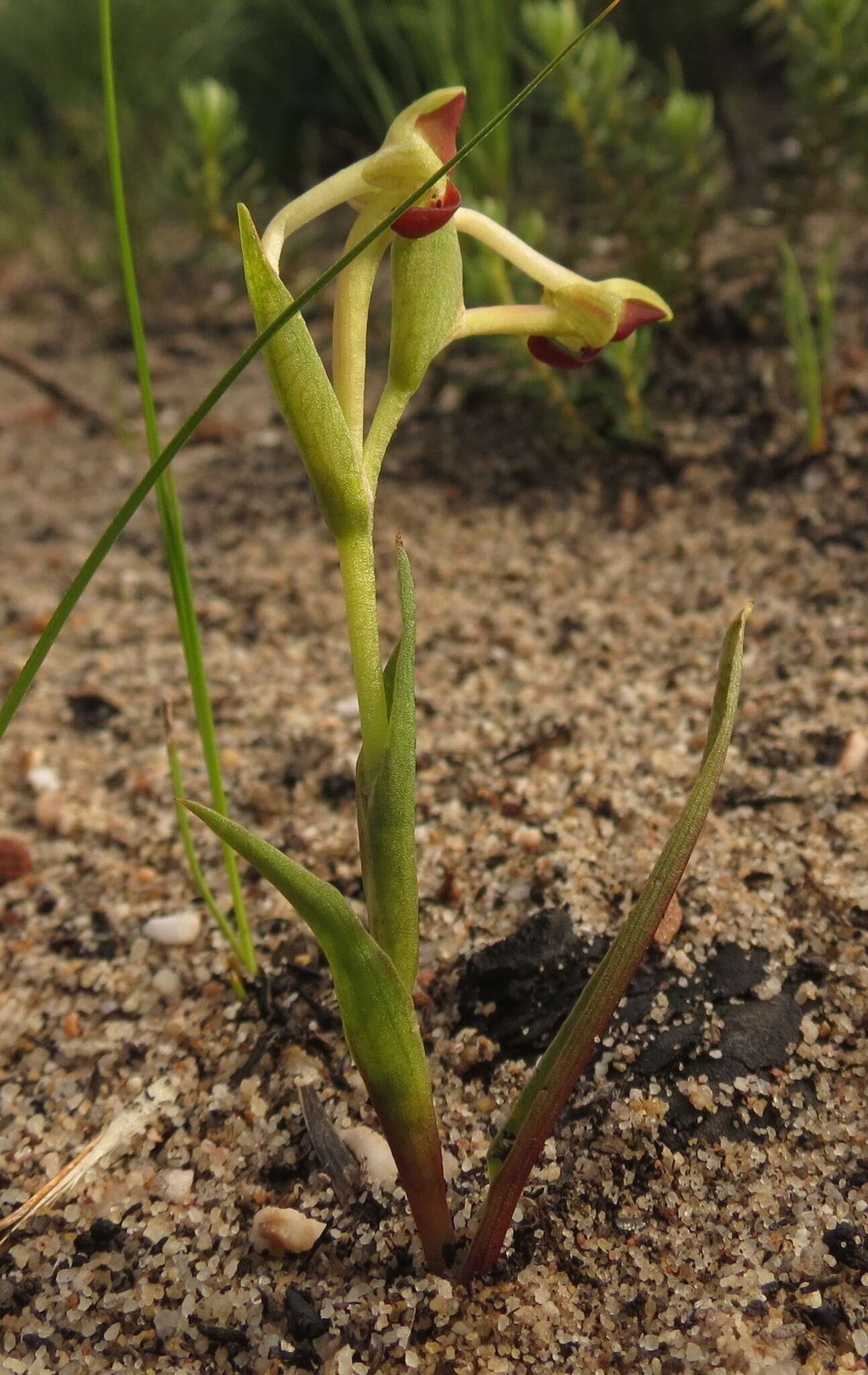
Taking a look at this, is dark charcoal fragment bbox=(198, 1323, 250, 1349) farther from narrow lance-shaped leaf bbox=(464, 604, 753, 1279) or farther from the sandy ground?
narrow lance-shaped leaf bbox=(464, 604, 753, 1279)

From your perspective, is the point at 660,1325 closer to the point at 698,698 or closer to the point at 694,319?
the point at 698,698

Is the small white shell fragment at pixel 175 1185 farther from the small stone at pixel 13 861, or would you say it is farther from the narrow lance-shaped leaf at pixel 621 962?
the small stone at pixel 13 861

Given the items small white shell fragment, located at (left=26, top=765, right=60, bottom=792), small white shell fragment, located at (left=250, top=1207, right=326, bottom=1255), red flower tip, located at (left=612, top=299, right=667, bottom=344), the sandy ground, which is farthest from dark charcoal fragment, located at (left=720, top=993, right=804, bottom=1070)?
small white shell fragment, located at (left=26, top=765, right=60, bottom=792)

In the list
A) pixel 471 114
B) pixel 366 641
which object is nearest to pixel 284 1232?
pixel 366 641

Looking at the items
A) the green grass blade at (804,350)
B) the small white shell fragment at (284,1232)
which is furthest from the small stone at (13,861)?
the green grass blade at (804,350)

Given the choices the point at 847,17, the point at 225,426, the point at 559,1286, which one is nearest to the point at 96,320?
the point at 225,426

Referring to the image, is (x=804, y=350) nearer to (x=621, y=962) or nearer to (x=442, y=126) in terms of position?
(x=442, y=126)
